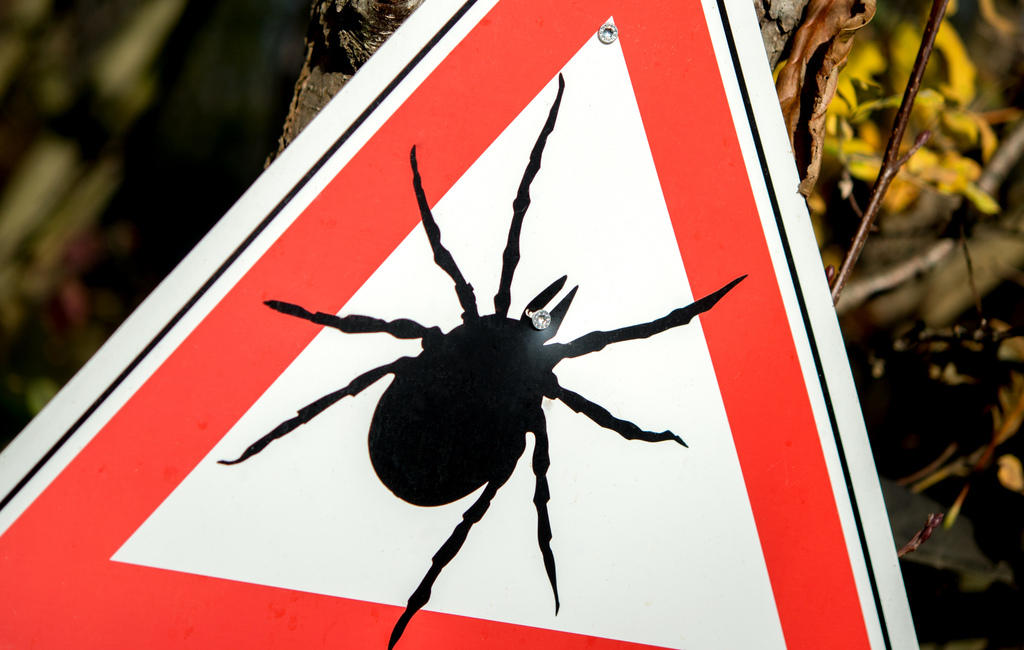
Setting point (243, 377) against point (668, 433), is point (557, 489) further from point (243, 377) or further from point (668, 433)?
point (243, 377)

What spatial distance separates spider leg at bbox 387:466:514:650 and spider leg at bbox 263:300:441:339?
→ 170 mm

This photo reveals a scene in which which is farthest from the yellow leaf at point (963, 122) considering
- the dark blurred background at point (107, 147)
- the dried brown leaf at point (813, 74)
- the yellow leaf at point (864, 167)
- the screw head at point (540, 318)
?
the dark blurred background at point (107, 147)

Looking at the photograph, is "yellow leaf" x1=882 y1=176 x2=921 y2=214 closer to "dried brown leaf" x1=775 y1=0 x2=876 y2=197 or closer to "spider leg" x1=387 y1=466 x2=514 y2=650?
"dried brown leaf" x1=775 y1=0 x2=876 y2=197

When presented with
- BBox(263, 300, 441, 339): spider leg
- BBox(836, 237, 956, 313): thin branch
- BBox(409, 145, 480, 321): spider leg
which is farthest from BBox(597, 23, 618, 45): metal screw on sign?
BBox(836, 237, 956, 313): thin branch

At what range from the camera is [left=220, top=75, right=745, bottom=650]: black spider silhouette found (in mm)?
634

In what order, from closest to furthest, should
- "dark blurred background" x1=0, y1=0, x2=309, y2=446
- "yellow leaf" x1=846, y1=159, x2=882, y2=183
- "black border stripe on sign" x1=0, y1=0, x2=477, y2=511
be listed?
1. "black border stripe on sign" x1=0, y1=0, x2=477, y2=511
2. "yellow leaf" x1=846, y1=159, x2=882, y2=183
3. "dark blurred background" x1=0, y1=0, x2=309, y2=446

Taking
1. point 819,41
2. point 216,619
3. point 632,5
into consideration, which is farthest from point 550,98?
point 216,619

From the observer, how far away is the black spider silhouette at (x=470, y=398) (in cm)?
63

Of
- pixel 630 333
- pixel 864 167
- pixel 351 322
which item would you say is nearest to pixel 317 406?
pixel 351 322

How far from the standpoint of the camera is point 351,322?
2.06 ft

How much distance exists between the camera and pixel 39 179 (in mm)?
2639

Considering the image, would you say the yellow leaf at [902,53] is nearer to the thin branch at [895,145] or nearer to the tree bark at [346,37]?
the thin branch at [895,145]

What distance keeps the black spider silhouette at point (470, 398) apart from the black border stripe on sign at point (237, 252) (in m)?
0.06

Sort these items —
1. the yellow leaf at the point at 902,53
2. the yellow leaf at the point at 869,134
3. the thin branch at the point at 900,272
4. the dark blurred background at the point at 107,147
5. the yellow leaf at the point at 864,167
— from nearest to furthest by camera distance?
the yellow leaf at the point at 864,167
the yellow leaf at the point at 902,53
the yellow leaf at the point at 869,134
the thin branch at the point at 900,272
the dark blurred background at the point at 107,147
